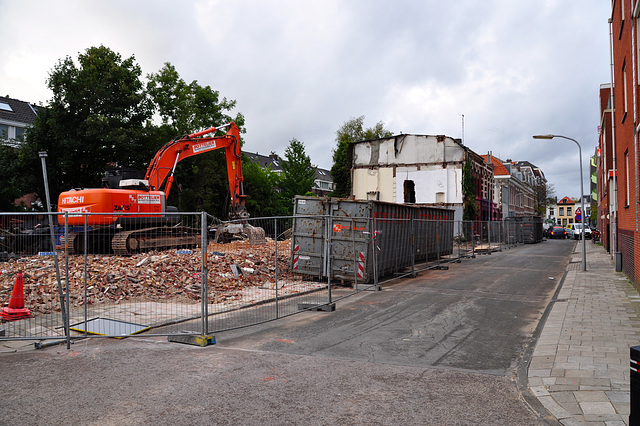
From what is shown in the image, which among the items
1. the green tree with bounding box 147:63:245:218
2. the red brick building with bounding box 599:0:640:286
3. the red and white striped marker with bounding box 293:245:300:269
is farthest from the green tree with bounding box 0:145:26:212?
the red brick building with bounding box 599:0:640:286

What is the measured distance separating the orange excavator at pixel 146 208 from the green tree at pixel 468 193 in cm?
2137

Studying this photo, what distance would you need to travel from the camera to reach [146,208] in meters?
16.7

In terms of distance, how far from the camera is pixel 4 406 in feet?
15.1

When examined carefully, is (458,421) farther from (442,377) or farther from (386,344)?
(386,344)

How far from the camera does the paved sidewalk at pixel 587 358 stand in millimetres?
4473

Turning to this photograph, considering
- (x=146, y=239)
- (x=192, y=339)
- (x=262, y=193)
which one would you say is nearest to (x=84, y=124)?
(x=146, y=239)

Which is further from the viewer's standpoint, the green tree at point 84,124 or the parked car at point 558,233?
the parked car at point 558,233

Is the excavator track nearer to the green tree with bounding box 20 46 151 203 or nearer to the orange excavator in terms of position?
the orange excavator

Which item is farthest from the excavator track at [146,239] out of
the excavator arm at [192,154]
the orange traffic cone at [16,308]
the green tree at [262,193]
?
the green tree at [262,193]

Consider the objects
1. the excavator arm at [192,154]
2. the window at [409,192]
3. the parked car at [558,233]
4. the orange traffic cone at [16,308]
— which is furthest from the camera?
the parked car at [558,233]

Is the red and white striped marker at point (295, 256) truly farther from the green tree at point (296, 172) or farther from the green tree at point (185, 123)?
the green tree at point (296, 172)

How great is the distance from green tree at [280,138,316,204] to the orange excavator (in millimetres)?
38927

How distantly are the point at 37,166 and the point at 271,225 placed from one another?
95.5ft

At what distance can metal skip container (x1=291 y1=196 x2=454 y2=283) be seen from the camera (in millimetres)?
12570
